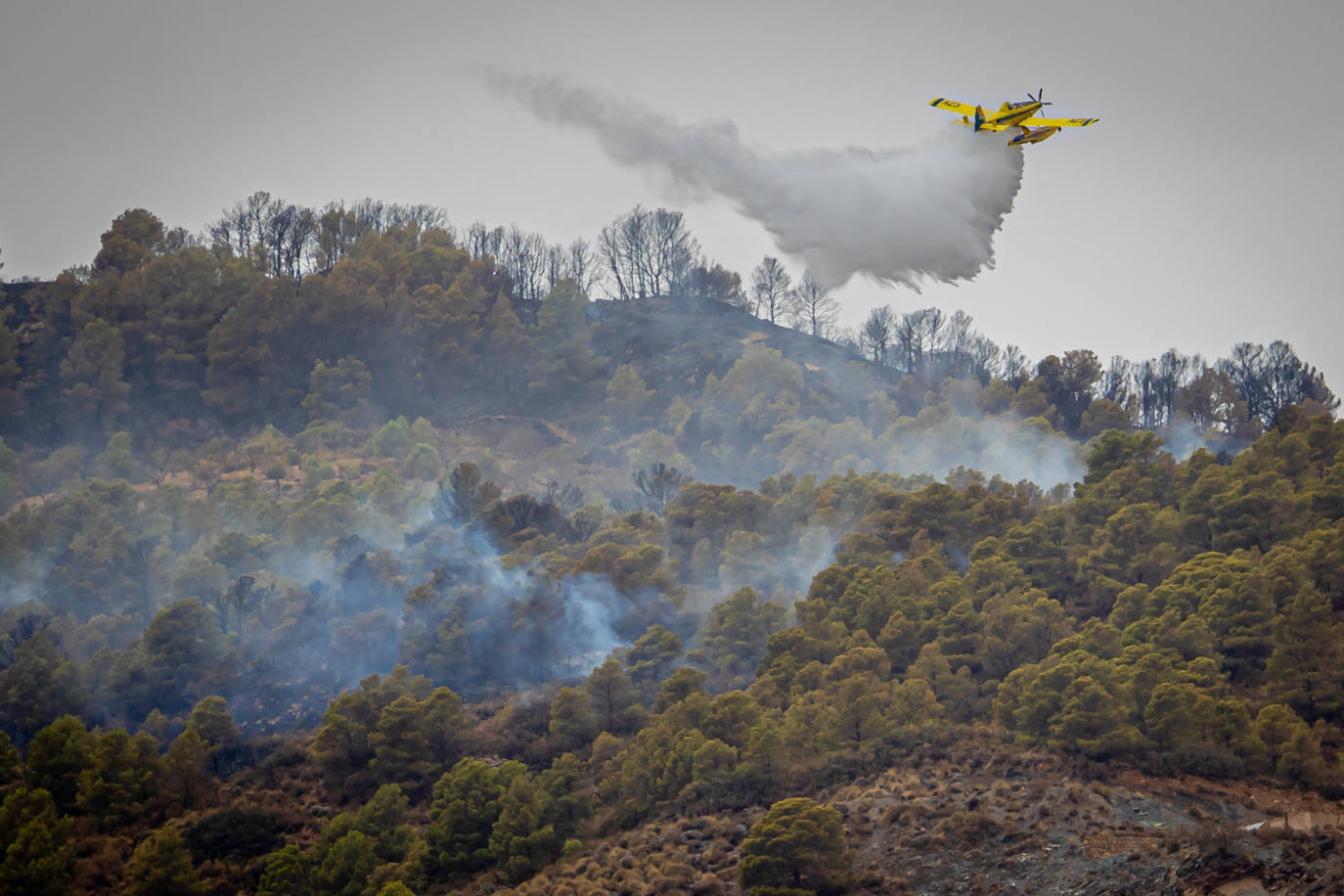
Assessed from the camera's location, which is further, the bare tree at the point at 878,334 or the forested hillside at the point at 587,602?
the bare tree at the point at 878,334

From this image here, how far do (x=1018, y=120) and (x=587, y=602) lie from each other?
37.8 meters

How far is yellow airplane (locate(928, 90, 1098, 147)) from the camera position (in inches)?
2322

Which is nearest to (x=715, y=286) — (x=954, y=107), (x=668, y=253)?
(x=668, y=253)

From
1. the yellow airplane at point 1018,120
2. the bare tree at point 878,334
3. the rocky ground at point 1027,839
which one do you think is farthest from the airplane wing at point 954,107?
the bare tree at point 878,334

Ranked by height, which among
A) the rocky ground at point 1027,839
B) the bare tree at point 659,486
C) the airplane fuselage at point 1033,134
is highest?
the airplane fuselage at point 1033,134

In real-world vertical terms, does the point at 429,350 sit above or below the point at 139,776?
above

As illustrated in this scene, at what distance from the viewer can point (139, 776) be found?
6106 centimetres

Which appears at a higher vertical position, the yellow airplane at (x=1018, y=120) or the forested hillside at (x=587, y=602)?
the yellow airplane at (x=1018, y=120)

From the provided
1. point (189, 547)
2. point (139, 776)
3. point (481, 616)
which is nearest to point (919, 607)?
point (481, 616)

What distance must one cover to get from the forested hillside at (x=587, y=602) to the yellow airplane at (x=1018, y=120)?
70.2ft

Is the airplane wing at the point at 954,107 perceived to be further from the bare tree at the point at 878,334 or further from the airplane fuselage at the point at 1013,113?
the bare tree at the point at 878,334

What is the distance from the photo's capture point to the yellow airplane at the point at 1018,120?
5897 cm

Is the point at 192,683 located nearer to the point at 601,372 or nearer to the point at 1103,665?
the point at 1103,665

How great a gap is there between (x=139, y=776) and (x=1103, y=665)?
4157 cm
